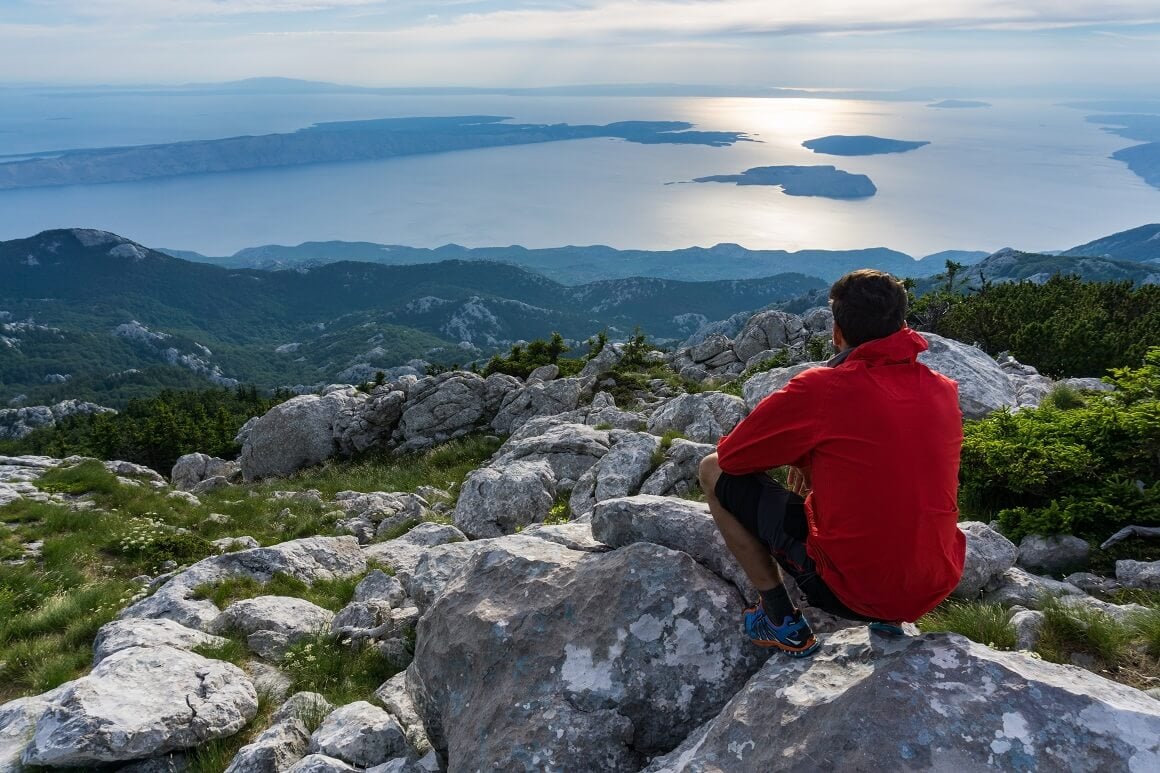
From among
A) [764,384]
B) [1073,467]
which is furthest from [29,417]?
[1073,467]

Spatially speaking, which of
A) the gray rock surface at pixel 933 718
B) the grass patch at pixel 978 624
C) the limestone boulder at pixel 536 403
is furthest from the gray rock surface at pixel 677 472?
the limestone boulder at pixel 536 403

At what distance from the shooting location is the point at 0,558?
12.9 meters

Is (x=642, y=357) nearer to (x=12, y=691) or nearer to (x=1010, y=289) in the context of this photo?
(x=1010, y=289)

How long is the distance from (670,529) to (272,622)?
21.1 ft

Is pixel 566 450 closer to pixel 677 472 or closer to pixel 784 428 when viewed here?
pixel 677 472

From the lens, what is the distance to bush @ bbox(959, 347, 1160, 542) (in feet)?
27.5

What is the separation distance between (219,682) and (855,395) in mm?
7547

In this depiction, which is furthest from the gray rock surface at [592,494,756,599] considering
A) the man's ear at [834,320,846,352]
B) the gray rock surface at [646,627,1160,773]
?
the man's ear at [834,320,846,352]

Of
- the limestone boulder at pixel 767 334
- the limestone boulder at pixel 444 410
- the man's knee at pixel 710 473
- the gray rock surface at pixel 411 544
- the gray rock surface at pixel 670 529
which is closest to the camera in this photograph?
the man's knee at pixel 710 473

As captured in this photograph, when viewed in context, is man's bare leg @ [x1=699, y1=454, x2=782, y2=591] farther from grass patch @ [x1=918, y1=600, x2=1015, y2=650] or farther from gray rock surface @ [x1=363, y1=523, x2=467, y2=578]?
gray rock surface @ [x1=363, y1=523, x2=467, y2=578]

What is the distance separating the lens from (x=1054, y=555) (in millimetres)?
8203

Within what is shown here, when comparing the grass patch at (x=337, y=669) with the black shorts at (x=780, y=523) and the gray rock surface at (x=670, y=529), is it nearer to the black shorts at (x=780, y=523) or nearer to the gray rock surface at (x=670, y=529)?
the gray rock surface at (x=670, y=529)

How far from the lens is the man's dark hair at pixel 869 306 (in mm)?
5145

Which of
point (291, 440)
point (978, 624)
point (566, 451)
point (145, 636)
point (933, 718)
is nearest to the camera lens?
point (933, 718)
